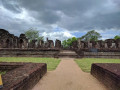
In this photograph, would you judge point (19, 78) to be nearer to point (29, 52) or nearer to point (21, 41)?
point (29, 52)

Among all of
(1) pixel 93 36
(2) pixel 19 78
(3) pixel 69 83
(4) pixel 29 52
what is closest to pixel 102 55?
(4) pixel 29 52

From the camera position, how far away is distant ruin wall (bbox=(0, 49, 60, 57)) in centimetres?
1402

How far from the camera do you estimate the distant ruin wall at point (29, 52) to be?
46.0ft

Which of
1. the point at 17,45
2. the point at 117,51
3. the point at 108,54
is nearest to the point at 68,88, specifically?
the point at 108,54

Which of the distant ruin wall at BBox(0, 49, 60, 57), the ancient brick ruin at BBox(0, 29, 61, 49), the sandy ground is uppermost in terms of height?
the ancient brick ruin at BBox(0, 29, 61, 49)

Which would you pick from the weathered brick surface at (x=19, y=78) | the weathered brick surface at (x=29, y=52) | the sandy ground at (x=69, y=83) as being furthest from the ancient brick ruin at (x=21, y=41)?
the weathered brick surface at (x=19, y=78)

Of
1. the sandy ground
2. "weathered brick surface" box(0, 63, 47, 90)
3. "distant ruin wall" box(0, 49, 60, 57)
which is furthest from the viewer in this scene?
"distant ruin wall" box(0, 49, 60, 57)

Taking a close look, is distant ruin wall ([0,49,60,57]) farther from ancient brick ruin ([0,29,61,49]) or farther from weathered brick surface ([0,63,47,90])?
weathered brick surface ([0,63,47,90])

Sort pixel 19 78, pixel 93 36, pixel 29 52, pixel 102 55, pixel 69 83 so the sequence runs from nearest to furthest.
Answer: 1. pixel 19 78
2. pixel 69 83
3. pixel 102 55
4. pixel 29 52
5. pixel 93 36

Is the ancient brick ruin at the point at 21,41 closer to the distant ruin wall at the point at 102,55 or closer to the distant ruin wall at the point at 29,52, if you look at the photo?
the distant ruin wall at the point at 29,52

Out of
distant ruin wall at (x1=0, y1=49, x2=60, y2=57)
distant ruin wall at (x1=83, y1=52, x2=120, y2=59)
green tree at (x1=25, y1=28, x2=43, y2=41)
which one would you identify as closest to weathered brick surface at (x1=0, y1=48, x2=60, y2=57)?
distant ruin wall at (x1=0, y1=49, x2=60, y2=57)

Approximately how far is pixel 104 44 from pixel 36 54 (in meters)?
14.8

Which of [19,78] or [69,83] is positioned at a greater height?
[19,78]

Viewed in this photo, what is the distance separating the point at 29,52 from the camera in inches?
566
